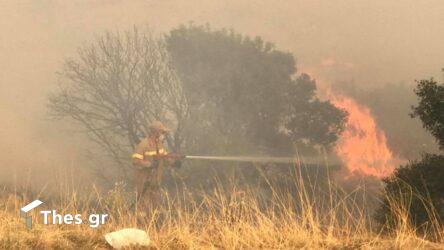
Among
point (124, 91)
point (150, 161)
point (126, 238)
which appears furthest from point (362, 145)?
point (126, 238)

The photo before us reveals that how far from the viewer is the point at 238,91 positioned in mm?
27344

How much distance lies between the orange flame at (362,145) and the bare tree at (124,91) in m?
7.65

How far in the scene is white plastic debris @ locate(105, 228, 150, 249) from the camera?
6855mm

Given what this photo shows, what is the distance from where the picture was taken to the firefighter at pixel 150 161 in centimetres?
1434

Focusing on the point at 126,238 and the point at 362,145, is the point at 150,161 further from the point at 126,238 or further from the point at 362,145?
the point at 362,145

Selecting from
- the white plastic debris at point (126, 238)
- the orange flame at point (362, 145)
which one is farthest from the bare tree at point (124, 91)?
the white plastic debris at point (126, 238)

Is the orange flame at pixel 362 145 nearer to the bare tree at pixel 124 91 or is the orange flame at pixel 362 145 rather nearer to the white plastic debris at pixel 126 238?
the bare tree at pixel 124 91

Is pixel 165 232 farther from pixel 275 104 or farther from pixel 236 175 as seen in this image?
pixel 275 104

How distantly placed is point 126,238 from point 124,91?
2026cm

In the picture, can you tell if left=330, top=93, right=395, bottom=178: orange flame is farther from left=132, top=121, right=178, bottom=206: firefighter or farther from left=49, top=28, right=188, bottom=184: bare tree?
left=132, top=121, right=178, bottom=206: firefighter

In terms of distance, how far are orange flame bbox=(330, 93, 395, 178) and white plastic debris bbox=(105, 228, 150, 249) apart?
2057 centimetres

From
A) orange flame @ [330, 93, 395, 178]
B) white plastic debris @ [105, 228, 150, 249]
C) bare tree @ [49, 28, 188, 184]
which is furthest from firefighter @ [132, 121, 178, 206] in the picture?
orange flame @ [330, 93, 395, 178]

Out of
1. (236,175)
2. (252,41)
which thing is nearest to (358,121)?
(252,41)

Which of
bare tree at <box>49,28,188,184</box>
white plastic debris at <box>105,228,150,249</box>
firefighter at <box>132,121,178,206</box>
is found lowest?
white plastic debris at <box>105,228,150,249</box>
